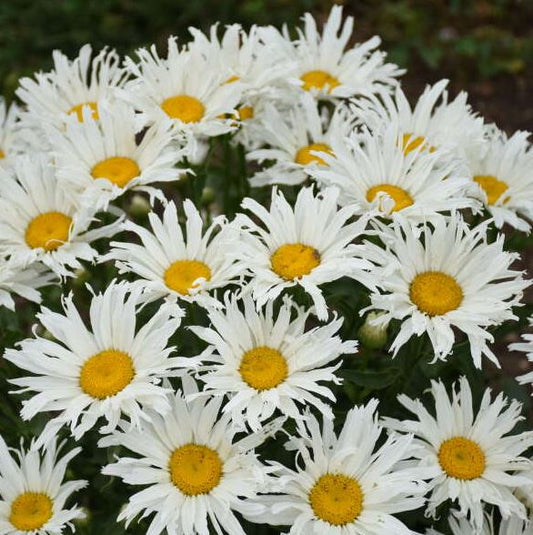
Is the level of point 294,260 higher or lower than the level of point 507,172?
lower

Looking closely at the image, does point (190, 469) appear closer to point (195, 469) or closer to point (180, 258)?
point (195, 469)

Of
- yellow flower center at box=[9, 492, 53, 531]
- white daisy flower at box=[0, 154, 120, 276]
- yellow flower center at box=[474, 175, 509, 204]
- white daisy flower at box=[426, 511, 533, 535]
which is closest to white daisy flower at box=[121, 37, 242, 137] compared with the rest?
white daisy flower at box=[0, 154, 120, 276]

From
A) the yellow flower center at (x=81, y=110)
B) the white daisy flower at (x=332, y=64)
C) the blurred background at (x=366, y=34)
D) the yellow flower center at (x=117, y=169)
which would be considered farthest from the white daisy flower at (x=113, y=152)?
the blurred background at (x=366, y=34)

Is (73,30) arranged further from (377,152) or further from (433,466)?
(433,466)

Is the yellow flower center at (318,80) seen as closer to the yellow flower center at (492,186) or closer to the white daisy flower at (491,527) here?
the yellow flower center at (492,186)

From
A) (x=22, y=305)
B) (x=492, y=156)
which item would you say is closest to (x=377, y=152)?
(x=492, y=156)

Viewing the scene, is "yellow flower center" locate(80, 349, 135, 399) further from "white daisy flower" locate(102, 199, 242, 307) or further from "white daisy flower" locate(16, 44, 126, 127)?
"white daisy flower" locate(16, 44, 126, 127)

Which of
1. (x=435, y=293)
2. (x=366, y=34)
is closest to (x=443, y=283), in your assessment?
(x=435, y=293)
